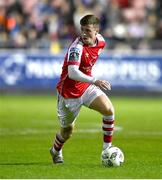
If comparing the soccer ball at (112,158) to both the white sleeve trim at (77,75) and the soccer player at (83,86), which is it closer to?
the soccer player at (83,86)

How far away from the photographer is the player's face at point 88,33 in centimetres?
1105

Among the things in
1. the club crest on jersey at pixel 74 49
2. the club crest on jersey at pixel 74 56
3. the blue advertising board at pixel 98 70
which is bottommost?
the blue advertising board at pixel 98 70

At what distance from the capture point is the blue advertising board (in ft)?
86.7

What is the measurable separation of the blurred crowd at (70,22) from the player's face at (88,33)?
15690 mm

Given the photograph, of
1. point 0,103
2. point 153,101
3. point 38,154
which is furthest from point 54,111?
point 38,154

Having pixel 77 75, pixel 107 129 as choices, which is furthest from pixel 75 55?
pixel 107 129

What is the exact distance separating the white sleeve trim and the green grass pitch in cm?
122

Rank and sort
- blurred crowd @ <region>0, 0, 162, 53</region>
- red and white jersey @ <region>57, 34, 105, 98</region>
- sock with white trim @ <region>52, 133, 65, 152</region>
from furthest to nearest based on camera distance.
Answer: blurred crowd @ <region>0, 0, 162, 53</region>
sock with white trim @ <region>52, 133, 65, 152</region>
red and white jersey @ <region>57, 34, 105, 98</region>

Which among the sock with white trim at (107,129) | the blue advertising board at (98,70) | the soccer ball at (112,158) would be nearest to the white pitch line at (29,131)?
the sock with white trim at (107,129)

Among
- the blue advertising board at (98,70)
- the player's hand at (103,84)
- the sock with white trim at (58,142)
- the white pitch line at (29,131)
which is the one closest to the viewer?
the player's hand at (103,84)

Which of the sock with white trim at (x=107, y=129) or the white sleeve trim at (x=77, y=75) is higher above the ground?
the white sleeve trim at (x=77, y=75)

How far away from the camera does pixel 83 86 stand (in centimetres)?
1151

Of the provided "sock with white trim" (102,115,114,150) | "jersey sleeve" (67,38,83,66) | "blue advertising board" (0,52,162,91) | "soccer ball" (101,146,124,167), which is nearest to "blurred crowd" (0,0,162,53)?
"blue advertising board" (0,52,162,91)

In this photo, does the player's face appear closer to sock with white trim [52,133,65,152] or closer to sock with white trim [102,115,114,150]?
sock with white trim [102,115,114,150]
